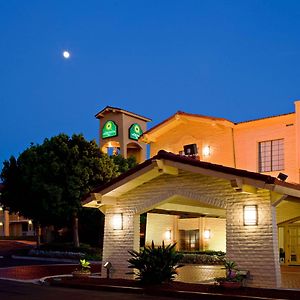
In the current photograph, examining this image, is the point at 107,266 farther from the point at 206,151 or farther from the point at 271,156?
the point at 206,151

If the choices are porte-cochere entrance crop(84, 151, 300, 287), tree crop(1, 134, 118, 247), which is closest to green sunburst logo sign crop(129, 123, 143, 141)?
tree crop(1, 134, 118, 247)

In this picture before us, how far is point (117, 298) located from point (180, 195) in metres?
4.62

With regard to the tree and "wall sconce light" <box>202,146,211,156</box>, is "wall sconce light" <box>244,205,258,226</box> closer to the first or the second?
"wall sconce light" <box>202,146,211,156</box>

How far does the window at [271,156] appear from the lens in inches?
1004

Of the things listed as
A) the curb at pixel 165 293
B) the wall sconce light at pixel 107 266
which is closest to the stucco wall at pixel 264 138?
the wall sconce light at pixel 107 266

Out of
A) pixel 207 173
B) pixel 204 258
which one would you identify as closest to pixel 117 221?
pixel 207 173

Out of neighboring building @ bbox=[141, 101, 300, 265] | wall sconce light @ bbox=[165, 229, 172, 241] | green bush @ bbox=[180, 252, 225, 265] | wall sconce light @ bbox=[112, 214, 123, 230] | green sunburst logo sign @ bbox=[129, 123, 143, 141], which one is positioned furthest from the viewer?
green sunburst logo sign @ bbox=[129, 123, 143, 141]

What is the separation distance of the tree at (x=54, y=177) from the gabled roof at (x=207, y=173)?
15.1 m

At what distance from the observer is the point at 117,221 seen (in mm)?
17922

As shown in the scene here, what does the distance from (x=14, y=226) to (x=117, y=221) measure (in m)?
55.0

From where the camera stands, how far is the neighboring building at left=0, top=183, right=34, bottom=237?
218 ft

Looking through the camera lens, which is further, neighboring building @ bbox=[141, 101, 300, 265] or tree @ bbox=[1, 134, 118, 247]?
tree @ bbox=[1, 134, 118, 247]

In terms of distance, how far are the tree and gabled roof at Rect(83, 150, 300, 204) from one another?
594 inches

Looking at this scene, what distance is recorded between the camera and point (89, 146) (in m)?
34.8
